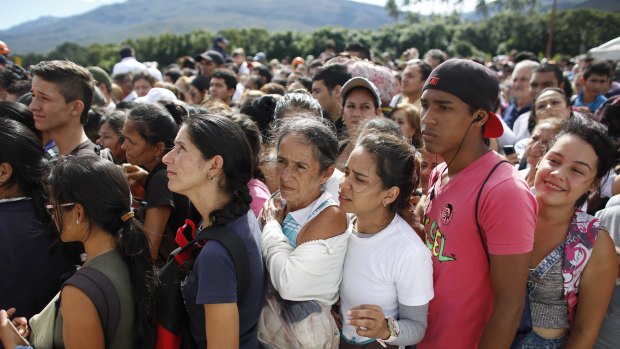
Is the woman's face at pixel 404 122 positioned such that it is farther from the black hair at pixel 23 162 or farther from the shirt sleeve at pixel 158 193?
the black hair at pixel 23 162

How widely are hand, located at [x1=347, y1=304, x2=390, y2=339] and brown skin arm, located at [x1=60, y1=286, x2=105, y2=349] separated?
1.04m

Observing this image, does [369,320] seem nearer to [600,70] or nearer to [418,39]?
[600,70]

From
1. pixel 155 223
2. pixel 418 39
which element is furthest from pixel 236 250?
pixel 418 39

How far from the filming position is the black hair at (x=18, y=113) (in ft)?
10.6

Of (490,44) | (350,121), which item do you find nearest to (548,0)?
(490,44)

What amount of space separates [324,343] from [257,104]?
2.72 metres

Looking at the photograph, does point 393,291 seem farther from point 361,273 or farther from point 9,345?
point 9,345

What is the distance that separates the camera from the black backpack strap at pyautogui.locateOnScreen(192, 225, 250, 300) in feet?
6.23

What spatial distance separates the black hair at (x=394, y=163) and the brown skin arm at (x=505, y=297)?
0.50 metres

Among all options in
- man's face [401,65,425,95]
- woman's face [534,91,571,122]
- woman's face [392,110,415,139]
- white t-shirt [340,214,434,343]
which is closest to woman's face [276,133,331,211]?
white t-shirt [340,214,434,343]

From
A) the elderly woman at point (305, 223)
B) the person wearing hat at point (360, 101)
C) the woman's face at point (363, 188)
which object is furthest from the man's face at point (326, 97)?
the woman's face at point (363, 188)

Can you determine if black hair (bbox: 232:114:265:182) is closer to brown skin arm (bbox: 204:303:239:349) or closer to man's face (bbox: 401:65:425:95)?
brown skin arm (bbox: 204:303:239:349)

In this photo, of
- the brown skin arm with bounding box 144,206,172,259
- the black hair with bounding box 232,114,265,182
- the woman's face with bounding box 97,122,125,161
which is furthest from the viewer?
the woman's face with bounding box 97,122,125,161

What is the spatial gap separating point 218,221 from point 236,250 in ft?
0.57
